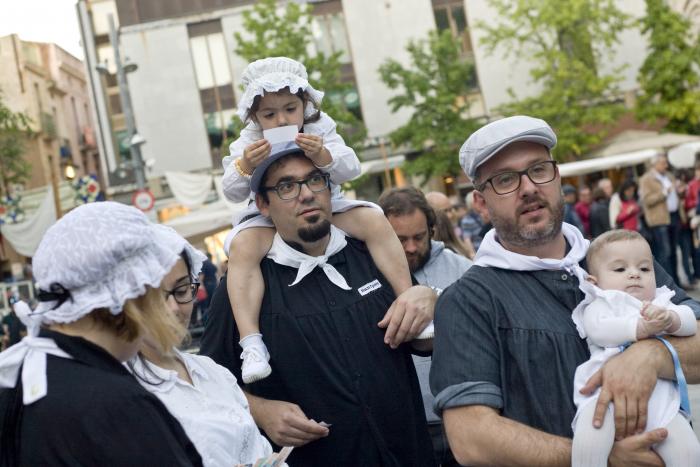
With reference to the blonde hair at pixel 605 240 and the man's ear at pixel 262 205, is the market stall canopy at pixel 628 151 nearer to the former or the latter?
the man's ear at pixel 262 205

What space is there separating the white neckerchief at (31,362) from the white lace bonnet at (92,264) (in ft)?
0.21

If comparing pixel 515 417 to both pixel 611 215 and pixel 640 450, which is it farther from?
pixel 611 215

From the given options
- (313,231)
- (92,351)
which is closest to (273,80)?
(313,231)

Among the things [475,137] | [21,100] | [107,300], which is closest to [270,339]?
[475,137]

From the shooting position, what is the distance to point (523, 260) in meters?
3.36

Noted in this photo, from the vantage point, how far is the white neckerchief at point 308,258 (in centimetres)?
416

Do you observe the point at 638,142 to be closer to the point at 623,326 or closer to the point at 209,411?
the point at 623,326

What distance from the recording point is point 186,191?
28.5 meters

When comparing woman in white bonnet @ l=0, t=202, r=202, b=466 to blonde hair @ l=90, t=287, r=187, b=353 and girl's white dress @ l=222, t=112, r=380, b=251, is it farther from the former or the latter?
girl's white dress @ l=222, t=112, r=380, b=251

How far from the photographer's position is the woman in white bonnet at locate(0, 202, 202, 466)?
239 cm

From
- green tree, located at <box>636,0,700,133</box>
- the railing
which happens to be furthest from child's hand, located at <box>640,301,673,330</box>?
the railing

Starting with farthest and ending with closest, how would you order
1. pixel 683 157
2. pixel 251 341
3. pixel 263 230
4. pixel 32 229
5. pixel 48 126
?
pixel 48 126
pixel 683 157
pixel 32 229
pixel 263 230
pixel 251 341

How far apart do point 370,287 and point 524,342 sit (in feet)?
3.70

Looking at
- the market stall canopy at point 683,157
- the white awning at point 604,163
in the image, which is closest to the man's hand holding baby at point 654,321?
the market stall canopy at point 683,157
